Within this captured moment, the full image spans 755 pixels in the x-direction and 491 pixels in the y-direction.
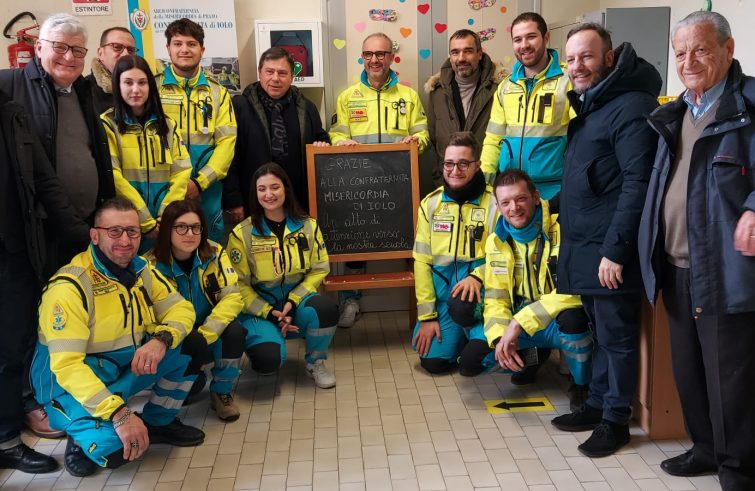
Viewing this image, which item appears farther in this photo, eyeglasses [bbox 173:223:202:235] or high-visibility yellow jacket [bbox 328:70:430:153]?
high-visibility yellow jacket [bbox 328:70:430:153]

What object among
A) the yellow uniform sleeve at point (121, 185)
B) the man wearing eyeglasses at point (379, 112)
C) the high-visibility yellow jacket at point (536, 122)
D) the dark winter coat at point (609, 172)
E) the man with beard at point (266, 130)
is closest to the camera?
the dark winter coat at point (609, 172)

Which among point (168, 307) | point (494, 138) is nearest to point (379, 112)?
point (494, 138)

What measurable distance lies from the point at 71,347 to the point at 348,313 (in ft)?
6.93

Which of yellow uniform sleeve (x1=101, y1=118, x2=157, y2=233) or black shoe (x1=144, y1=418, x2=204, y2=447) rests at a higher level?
yellow uniform sleeve (x1=101, y1=118, x2=157, y2=233)

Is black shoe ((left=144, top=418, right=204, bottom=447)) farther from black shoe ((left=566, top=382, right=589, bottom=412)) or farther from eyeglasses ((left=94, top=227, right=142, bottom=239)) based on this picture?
black shoe ((left=566, top=382, right=589, bottom=412))

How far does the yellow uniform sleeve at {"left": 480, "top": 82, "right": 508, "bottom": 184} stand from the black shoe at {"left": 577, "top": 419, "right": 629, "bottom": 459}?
4.85 ft

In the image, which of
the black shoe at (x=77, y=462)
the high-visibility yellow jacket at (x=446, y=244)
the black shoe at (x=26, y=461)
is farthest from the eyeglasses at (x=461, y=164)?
the black shoe at (x=26, y=461)

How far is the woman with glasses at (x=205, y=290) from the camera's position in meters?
3.11

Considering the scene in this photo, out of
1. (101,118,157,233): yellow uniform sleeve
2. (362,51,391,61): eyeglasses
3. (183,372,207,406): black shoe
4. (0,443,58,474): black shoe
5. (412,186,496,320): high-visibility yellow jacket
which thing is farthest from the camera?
(362,51,391,61): eyeglasses

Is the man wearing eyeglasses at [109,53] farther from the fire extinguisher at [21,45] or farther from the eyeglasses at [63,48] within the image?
the fire extinguisher at [21,45]

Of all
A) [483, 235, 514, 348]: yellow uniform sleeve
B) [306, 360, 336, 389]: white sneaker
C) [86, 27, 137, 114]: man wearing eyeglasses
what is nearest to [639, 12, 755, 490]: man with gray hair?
[483, 235, 514, 348]: yellow uniform sleeve

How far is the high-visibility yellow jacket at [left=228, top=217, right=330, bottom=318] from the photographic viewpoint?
11.6 ft

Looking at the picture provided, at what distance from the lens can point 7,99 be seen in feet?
8.80

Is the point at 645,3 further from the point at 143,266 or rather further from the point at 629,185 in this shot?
the point at 143,266
